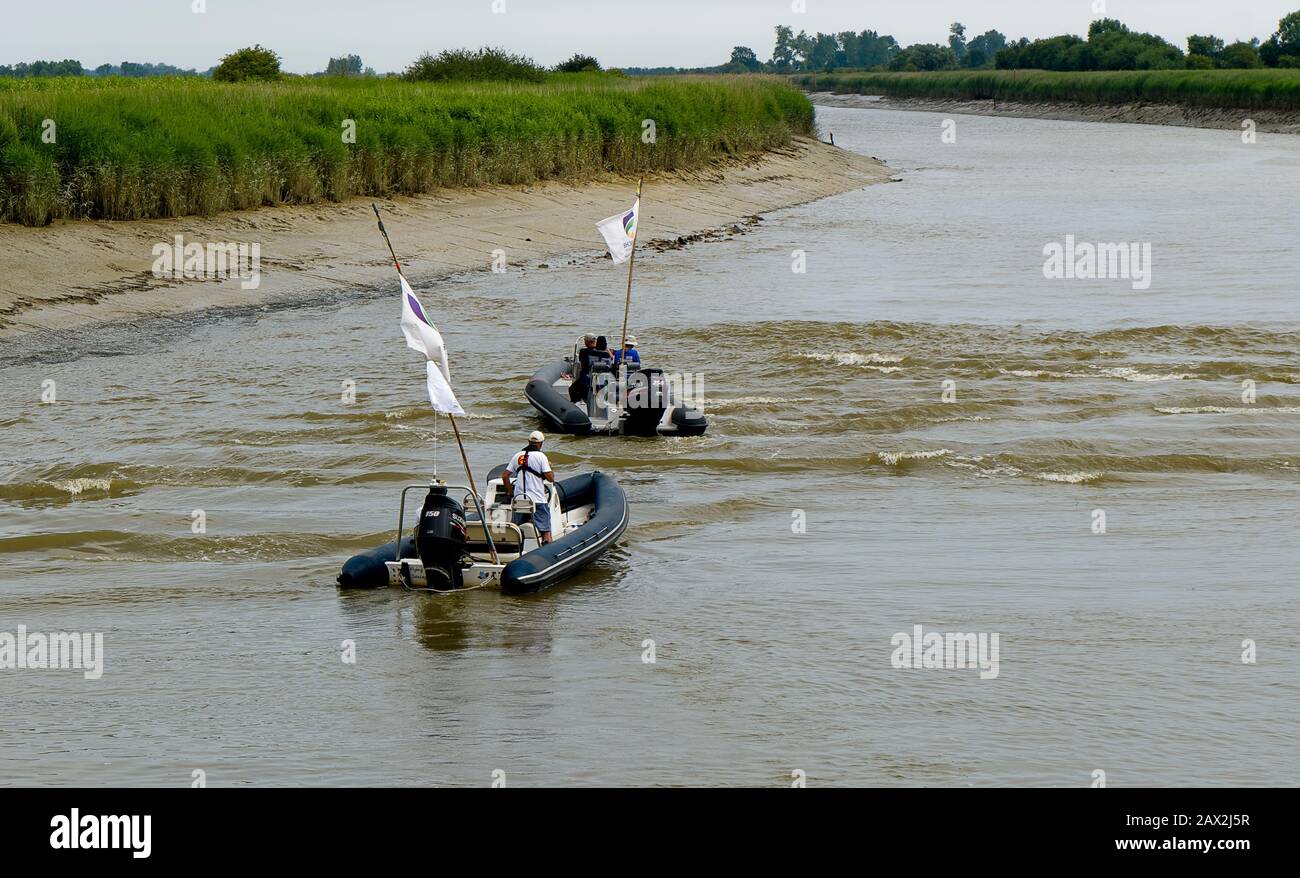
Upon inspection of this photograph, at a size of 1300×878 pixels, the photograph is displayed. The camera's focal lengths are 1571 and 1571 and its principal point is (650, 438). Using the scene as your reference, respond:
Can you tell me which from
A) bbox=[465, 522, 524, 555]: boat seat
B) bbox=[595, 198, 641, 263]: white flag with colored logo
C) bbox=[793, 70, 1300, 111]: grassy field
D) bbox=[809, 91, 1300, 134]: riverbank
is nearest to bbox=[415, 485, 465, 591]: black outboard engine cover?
bbox=[465, 522, 524, 555]: boat seat

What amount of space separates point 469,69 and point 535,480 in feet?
145

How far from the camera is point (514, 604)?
13234 mm

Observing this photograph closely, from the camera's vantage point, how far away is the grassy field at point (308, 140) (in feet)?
92.5

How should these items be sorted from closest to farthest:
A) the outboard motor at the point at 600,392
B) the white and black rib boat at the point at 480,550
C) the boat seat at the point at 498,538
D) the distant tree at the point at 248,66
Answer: the white and black rib boat at the point at 480,550 → the boat seat at the point at 498,538 → the outboard motor at the point at 600,392 → the distant tree at the point at 248,66

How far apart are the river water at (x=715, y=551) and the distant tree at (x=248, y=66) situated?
29059 millimetres

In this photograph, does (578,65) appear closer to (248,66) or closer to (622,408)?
(248,66)

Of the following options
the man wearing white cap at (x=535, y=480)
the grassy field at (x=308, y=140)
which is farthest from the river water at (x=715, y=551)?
the grassy field at (x=308, y=140)

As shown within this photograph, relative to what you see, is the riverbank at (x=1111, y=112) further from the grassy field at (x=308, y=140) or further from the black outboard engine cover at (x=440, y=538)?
the black outboard engine cover at (x=440, y=538)

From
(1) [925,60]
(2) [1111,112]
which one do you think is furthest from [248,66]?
(1) [925,60]

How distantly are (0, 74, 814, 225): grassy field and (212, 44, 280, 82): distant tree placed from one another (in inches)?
212

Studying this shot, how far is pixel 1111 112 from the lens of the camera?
10056 cm

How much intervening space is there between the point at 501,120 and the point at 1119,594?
97.2 ft
